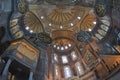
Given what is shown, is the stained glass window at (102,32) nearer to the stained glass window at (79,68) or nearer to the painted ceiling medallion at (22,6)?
the stained glass window at (79,68)

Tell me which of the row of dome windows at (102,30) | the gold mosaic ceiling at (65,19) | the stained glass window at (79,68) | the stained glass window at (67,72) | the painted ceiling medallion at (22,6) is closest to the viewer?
the painted ceiling medallion at (22,6)

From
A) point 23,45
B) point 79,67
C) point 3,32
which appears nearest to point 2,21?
point 3,32

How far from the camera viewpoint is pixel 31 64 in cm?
2792

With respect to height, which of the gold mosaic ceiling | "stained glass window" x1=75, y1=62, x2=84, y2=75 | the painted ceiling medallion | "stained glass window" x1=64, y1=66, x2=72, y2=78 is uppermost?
the painted ceiling medallion

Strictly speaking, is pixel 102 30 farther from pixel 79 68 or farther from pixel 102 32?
pixel 79 68

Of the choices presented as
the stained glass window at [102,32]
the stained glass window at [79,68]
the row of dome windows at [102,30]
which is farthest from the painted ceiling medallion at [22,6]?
the stained glass window at [79,68]

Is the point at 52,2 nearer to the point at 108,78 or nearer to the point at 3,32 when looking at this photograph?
the point at 3,32

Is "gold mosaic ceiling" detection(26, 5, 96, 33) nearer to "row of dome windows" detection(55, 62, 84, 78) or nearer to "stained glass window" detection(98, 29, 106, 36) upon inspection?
"stained glass window" detection(98, 29, 106, 36)

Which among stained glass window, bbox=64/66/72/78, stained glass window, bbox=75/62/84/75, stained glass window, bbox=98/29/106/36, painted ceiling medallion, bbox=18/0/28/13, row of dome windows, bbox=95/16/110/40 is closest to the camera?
painted ceiling medallion, bbox=18/0/28/13

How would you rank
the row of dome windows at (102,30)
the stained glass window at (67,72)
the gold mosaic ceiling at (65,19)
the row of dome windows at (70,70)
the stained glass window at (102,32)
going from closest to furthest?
1. the row of dome windows at (102,30)
2. the stained glass window at (102,32)
3. the row of dome windows at (70,70)
4. the stained glass window at (67,72)
5. the gold mosaic ceiling at (65,19)

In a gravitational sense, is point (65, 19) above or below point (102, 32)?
below

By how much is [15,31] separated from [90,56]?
11402 mm

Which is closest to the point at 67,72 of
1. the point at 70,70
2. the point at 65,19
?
the point at 70,70

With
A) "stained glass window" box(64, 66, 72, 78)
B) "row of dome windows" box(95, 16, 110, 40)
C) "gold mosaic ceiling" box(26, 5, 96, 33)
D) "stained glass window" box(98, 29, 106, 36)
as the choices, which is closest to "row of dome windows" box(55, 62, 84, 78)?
"stained glass window" box(64, 66, 72, 78)
